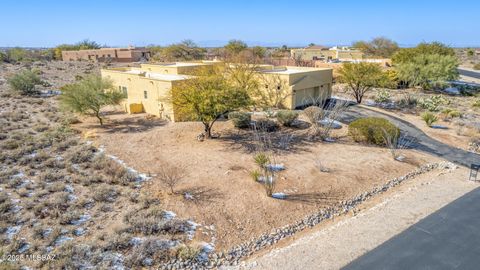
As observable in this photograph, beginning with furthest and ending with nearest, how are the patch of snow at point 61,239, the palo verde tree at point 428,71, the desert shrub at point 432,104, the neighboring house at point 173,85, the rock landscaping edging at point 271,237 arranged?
1. the palo verde tree at point 428,71
2. the desert shrub at point 432,104
3. the neighboring house at point 173,85
4. the patch of snow at point 61,239
5. the rock landscaping edging at point 271,237

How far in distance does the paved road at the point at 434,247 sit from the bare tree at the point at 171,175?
24.7 ft

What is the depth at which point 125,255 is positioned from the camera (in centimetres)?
934

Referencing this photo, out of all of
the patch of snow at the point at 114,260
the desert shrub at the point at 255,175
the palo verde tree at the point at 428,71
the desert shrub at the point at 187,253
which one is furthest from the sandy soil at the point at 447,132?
the patch of snow at the point at 114,260

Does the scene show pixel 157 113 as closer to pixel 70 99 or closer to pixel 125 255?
pixel 70 99

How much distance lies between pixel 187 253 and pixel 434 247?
7343mm

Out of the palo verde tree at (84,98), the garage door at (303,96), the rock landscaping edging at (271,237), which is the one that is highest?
the palo verde tree at (84,98)

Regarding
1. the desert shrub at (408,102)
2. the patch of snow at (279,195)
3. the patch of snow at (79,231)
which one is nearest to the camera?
the patch of snow at (79,231)

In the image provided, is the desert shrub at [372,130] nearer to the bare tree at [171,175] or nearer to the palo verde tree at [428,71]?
the bare tree at [171,175]

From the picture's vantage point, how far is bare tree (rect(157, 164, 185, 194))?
1337 centimetres

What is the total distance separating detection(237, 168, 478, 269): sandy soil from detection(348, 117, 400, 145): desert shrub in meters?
4.57

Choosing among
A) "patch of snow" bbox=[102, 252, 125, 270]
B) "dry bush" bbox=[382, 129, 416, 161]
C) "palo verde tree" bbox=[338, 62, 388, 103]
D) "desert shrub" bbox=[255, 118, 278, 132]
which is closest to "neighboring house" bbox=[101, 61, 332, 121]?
"palo verde tree" bbox=[338, 62, 388, 103]

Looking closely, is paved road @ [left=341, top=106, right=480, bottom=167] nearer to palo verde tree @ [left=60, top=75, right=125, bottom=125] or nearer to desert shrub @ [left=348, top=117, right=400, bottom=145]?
desert shrub @ [left=348, top=117, right=400, bottom=145]

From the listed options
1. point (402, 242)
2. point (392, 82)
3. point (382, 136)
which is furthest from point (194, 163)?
point (392, 82)

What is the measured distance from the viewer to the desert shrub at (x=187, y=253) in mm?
9281
